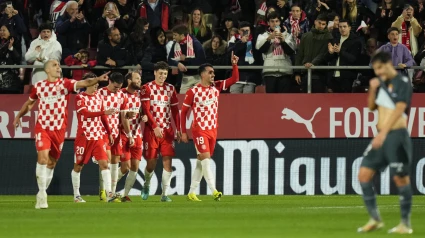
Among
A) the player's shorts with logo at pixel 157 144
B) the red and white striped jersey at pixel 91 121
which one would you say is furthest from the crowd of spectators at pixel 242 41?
the red and white striped jersey at pixel 91 121

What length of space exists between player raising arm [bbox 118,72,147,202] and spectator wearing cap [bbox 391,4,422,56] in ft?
20.3

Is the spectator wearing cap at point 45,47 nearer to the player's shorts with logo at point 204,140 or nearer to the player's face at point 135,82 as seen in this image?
the player's face at point 135,82

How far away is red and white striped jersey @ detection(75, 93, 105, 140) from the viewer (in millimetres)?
21938

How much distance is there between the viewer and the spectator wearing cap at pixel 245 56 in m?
25.6

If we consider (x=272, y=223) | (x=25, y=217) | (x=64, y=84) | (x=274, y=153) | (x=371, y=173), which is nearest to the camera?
(x=371, y=173)

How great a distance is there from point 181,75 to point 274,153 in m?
2.86

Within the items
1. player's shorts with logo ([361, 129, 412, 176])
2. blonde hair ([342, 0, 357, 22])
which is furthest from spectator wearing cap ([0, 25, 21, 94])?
player's shorts with logo ([361, 129, 412, 176])

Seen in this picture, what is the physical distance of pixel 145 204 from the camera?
20812 millimetres

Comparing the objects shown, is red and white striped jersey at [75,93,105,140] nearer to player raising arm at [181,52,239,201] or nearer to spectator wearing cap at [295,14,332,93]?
player raising arm at [181,52,239,201]

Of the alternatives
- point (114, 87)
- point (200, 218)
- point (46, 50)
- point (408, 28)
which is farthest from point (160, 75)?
point (408, 28)

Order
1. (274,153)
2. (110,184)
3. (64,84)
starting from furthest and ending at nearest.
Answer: (274,153)
(110,184)
(64,84)

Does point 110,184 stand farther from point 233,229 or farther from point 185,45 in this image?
point 233,229

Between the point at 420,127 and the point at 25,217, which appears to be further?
the point at 420,127

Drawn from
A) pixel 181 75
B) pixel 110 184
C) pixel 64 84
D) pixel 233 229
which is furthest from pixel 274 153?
pixel 233 229
